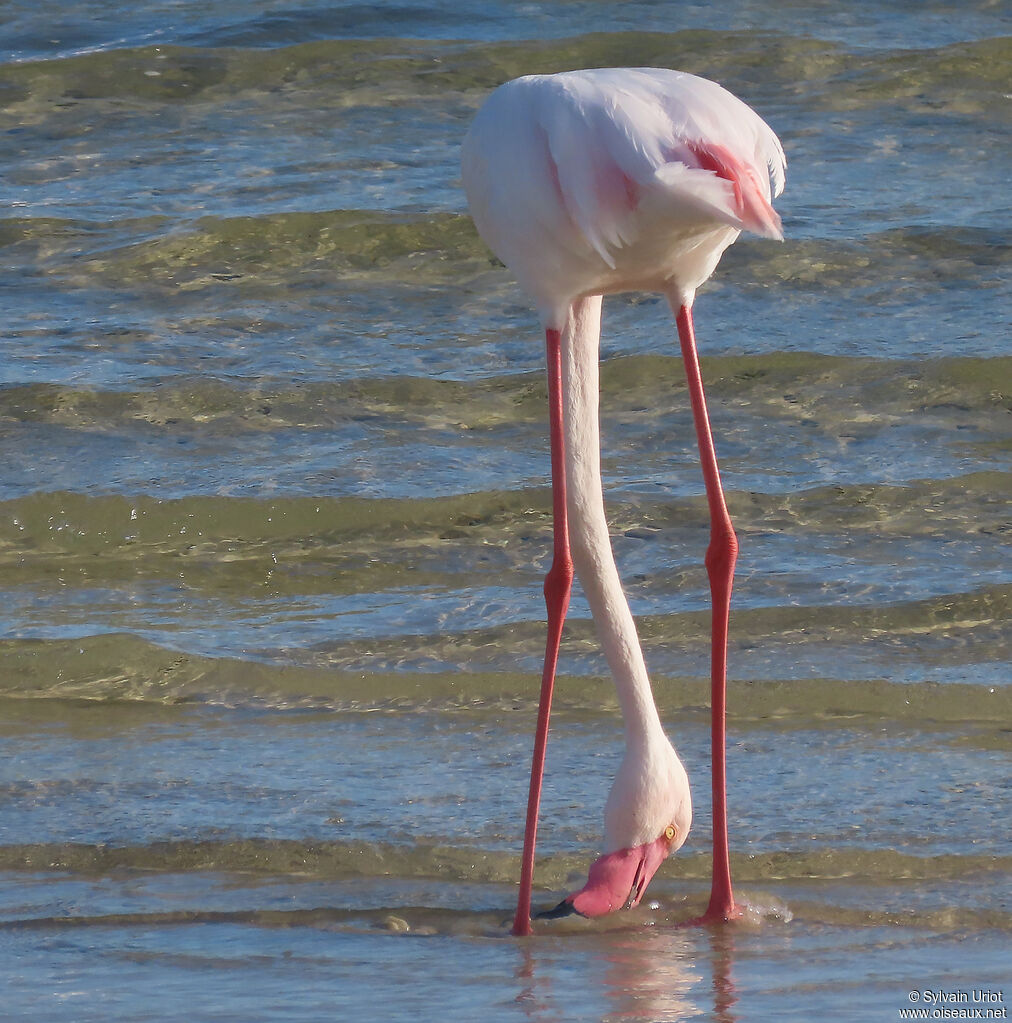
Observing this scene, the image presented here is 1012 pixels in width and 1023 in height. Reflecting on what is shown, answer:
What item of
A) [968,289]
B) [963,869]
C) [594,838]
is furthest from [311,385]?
[963,869]

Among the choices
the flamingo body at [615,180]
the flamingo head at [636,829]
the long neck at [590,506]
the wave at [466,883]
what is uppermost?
the flamingo body at [615,180]

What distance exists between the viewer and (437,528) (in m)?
7.20

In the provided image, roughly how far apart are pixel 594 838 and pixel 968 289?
5.53 meters

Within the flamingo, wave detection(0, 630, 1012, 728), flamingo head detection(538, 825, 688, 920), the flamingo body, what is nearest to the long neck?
the flamingo

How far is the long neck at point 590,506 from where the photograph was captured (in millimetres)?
4445

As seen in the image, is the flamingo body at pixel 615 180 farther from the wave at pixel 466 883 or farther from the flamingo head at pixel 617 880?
the wave at pixel 466 883

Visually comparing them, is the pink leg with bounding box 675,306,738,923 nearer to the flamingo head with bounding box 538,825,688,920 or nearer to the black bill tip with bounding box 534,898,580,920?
the flamingo head with bounding box 538,825,688,920

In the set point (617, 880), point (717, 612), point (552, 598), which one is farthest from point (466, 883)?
point (717, 612)

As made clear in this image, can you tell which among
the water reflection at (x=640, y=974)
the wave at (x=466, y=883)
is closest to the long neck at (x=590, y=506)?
the wave at (x=466, y=883)

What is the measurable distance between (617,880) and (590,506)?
3.06 feet

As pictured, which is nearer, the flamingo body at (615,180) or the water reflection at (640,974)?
the water reflection at (640,974)

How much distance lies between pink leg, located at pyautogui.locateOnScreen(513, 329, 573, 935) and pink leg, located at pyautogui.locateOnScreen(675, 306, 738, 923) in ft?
1.03

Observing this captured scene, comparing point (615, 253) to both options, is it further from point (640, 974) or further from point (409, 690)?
point (409, 690)

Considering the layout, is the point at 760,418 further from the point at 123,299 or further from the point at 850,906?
the point at 850,906
